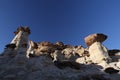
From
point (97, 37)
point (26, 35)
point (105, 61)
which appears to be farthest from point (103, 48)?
point (26, 35)

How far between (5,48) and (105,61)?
20.3 m

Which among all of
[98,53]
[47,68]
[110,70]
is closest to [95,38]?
[98,53]

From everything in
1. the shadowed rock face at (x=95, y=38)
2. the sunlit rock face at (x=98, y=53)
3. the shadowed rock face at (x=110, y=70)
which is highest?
the shadowed rock face at (x=95, y=38)

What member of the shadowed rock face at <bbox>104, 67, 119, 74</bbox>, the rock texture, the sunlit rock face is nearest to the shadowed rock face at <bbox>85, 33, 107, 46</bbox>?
the sunlit rock face

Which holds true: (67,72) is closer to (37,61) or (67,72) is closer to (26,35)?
(37,61)

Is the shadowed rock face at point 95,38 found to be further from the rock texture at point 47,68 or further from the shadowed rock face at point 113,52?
the rock texture at point 47,68

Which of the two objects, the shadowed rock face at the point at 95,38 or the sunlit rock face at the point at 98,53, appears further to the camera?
the shadowed rock face at the point at 95,38

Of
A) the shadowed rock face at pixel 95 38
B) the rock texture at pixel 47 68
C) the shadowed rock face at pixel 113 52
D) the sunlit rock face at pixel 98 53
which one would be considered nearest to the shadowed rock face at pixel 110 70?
the rock texture at pixel 47 68

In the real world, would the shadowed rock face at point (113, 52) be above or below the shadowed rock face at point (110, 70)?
above

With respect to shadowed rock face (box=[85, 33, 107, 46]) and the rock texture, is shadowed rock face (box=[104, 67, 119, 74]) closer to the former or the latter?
the rock texture

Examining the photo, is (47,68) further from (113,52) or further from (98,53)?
(113,52)

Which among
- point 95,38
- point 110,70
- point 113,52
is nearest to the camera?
point 110,70

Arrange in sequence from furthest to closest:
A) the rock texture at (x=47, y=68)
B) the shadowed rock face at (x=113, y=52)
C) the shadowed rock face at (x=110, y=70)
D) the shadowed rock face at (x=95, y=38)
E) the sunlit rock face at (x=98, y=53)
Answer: the shadowed rock face at (x=95, y=38)
the shadowed rock face at (x=113, y=52)
the sunlit rock face at (x=98, y=53)
the shadowed rock face at (x=110, y=70)
the rock texture at (x=47, y=68)

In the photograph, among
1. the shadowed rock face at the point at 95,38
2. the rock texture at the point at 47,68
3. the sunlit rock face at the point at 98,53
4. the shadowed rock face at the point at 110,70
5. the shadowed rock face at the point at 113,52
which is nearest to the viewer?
the rock texture at the point at 47,68
